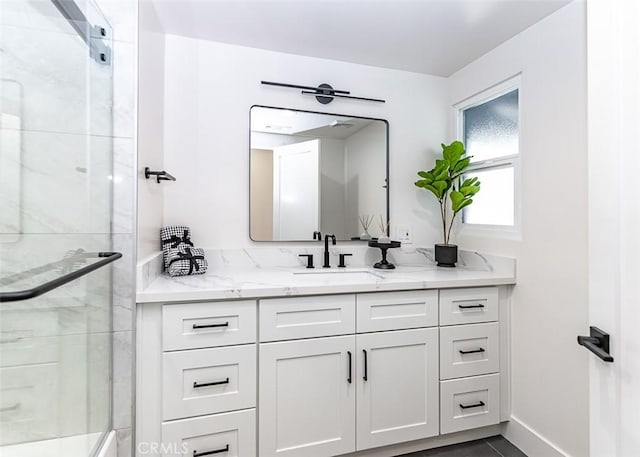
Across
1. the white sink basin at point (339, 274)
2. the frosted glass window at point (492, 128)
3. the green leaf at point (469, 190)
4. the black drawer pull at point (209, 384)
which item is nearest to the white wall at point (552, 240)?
the frosted glass window at point (492, 128)

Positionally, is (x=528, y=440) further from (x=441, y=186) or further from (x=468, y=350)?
(x=441, y=186)

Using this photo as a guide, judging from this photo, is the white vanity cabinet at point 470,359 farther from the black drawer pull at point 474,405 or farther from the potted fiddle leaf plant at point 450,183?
the potted fiddle leaf plant at point 450,183

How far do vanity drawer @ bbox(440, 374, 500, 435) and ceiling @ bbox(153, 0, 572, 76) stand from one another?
1.91 m

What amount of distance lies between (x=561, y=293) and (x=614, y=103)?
45.8 inches

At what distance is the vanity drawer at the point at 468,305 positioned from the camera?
1.79 m

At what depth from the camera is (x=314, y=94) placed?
2.26 metres

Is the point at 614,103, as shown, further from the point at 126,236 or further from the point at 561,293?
the point at 126,236

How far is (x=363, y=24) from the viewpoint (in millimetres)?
1868

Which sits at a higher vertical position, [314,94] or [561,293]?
[314,94]

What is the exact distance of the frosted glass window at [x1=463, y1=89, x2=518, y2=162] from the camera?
6.68 ft

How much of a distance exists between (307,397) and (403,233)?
1.31m

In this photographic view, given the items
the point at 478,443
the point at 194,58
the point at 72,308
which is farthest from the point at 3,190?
the point at 478,443

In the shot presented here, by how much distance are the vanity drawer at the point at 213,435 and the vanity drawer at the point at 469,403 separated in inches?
38.9

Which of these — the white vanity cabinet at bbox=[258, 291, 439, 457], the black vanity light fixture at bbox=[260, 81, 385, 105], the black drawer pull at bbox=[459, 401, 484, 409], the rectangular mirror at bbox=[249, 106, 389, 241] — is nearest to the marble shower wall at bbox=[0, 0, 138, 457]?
the white vanity cabinet at bbox=[258, 291, 439, 457]
